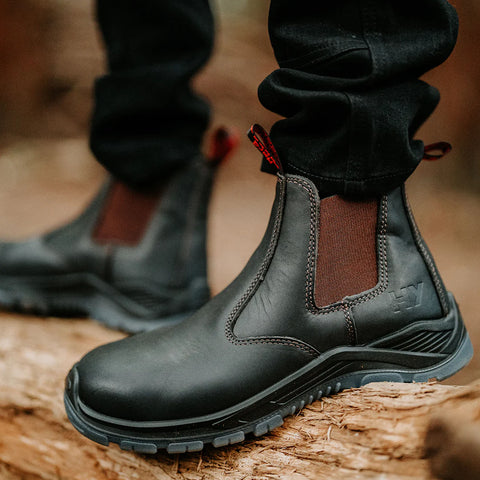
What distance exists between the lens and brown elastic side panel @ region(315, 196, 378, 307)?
2.45ft

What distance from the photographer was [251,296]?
2.52 ft

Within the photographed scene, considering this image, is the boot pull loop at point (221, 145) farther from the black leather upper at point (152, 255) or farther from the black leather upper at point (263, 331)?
the black leather upper at point (263, 331)

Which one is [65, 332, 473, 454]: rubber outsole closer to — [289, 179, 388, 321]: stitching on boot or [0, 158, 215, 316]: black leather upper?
[289, 179, 388, 321]: stitching on boot

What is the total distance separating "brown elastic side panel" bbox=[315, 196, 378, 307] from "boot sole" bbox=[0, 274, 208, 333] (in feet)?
1.47

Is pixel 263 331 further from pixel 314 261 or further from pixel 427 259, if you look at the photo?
pixel 427 259

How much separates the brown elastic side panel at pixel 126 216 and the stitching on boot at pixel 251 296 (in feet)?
1.54

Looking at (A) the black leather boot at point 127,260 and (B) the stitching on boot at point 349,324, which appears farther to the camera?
(A) the black leather boot at point 127,260

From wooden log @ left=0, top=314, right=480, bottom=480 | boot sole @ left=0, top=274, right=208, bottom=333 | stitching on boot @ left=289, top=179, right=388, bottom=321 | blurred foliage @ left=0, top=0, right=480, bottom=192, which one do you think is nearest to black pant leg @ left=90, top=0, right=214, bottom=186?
boot sole @ left=0, top=274, right=208, bottom=333

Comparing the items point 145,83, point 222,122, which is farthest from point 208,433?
point 222,122

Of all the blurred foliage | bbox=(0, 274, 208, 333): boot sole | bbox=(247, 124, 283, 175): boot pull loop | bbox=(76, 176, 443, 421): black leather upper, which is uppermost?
bbox=(247, 124, 283, 175): boot pull loop

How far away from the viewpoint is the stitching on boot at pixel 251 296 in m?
0.75

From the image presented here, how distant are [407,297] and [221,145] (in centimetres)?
60

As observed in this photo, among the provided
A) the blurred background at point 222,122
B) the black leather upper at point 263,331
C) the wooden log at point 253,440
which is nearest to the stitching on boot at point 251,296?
the black leather upper at point 263,331

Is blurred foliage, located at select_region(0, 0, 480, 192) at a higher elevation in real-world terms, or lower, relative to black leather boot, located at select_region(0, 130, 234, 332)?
lower
